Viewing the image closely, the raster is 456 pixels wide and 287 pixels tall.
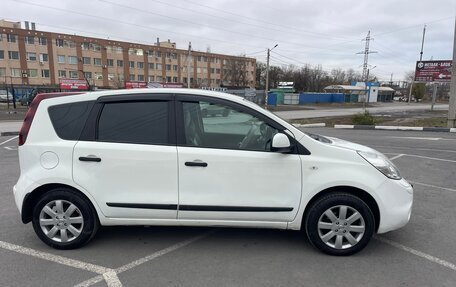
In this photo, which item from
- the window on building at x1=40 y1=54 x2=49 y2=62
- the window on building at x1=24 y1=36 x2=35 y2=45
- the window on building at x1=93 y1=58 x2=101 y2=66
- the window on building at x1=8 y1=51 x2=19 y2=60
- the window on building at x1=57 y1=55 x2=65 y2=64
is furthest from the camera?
the window on building at x1=93 y1=58 x2=101 y2=66

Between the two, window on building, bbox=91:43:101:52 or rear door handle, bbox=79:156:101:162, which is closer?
rear door handle, bbox=79:156:101:162

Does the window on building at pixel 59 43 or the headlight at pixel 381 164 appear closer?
the headlight at pixel 381 164

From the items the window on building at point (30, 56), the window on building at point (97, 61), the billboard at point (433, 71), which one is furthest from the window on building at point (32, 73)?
the billboard at point (433, 71)

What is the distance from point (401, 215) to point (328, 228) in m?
0.76

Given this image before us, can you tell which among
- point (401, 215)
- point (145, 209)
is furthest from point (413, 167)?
point (145, 209)

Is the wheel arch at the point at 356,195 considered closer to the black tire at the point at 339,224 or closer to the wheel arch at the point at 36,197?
the black tire at the point at 339,224

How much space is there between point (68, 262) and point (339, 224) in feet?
8.93

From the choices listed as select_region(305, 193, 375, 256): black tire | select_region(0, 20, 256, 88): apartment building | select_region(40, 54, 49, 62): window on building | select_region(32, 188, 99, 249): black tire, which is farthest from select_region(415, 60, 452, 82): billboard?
select_region(40, 54, 49, 62): window on building

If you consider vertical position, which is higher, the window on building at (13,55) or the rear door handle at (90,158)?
the window on building at (13,55)

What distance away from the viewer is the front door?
328cm

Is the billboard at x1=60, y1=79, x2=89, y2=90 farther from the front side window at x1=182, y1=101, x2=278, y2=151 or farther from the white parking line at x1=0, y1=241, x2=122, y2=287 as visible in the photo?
the front side window at x1=182, y1=101, x2=278, y2=151

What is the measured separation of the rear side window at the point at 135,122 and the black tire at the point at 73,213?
68cm

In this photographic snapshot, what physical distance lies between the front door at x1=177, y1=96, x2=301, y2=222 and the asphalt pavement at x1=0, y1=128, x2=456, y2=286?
424mm

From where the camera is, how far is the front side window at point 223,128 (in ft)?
11.0
